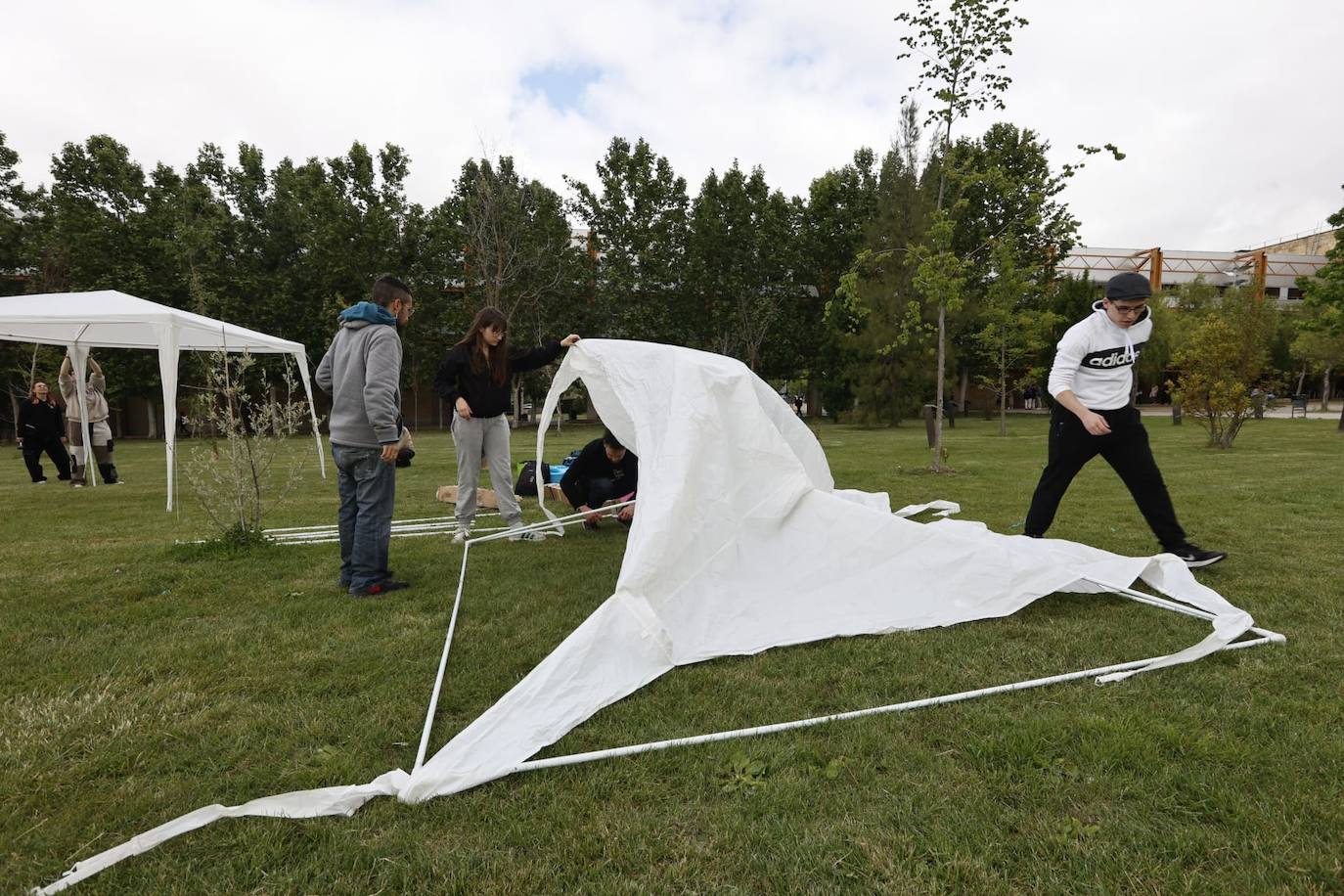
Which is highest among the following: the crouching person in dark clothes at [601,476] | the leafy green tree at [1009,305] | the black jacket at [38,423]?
the leafy green tree at [1009,305]

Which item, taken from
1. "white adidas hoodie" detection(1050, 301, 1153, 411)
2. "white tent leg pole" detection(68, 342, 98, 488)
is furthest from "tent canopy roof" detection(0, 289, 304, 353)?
"white adidas hoodie" detection(1050, 301, 1153, 411)

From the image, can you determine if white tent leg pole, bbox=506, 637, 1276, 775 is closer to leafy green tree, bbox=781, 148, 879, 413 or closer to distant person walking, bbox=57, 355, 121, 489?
distant person walking, bbox=57, 355, 121, 489

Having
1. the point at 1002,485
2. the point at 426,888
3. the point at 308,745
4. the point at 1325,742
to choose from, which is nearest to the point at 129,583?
the point at 308,745

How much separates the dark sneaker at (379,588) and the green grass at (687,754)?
0.38ft

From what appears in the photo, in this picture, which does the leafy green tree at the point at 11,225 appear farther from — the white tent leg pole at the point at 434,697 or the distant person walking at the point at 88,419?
the white tent leg pole at the point at 434,697

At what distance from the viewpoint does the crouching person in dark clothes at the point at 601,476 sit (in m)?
5.79

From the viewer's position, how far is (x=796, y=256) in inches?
1172

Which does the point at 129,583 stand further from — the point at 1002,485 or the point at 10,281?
the point at 10,281

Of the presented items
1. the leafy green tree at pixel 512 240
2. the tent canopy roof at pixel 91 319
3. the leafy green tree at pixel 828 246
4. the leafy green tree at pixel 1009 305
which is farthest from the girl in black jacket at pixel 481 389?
the leafy green tree at pixel 828 246

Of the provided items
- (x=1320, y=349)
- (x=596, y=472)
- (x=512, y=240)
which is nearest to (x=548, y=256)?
(x=512, y=240)

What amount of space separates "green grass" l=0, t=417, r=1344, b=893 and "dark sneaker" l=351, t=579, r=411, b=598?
0.12 metres

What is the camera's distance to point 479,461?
16.9ft

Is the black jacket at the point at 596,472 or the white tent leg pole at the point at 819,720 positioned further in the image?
the black jacket at the point at 596,472

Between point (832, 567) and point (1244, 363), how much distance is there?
19763 mm
